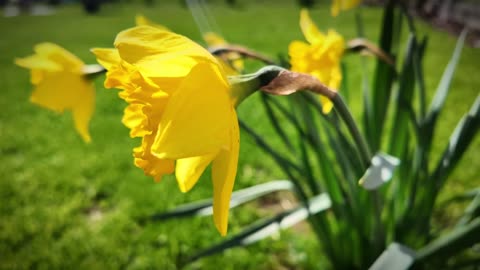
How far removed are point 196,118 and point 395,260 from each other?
1.22ft

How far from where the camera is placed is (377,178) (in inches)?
21.8

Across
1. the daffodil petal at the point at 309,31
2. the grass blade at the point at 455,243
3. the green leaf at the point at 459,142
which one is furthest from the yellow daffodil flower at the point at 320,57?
the grass blade at the point at 455,243

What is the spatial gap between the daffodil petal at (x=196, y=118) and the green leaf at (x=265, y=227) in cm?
58

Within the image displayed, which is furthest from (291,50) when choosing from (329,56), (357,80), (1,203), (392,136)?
(357,80)

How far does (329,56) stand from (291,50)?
0.11 metres

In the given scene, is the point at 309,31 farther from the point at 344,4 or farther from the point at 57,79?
the point at 57,79

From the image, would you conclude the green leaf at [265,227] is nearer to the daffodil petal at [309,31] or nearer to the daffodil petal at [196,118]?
the daffodil petal at [309,31]

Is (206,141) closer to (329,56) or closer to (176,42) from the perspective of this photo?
(176,42)

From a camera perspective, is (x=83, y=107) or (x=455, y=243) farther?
(x=83, y=107)

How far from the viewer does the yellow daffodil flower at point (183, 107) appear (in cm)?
44

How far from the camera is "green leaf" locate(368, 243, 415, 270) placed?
21.8 inches

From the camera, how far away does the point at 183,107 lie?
44 centimetres

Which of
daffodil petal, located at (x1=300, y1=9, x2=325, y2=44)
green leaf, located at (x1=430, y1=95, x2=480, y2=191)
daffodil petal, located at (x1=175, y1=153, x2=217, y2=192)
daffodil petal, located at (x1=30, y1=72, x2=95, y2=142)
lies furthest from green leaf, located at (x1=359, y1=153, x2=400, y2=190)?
daffodil petal, located at (x1=30, y1=72, x2=95, y2=142)

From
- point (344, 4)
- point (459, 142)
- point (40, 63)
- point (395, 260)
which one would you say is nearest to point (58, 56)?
point (40, 63)
